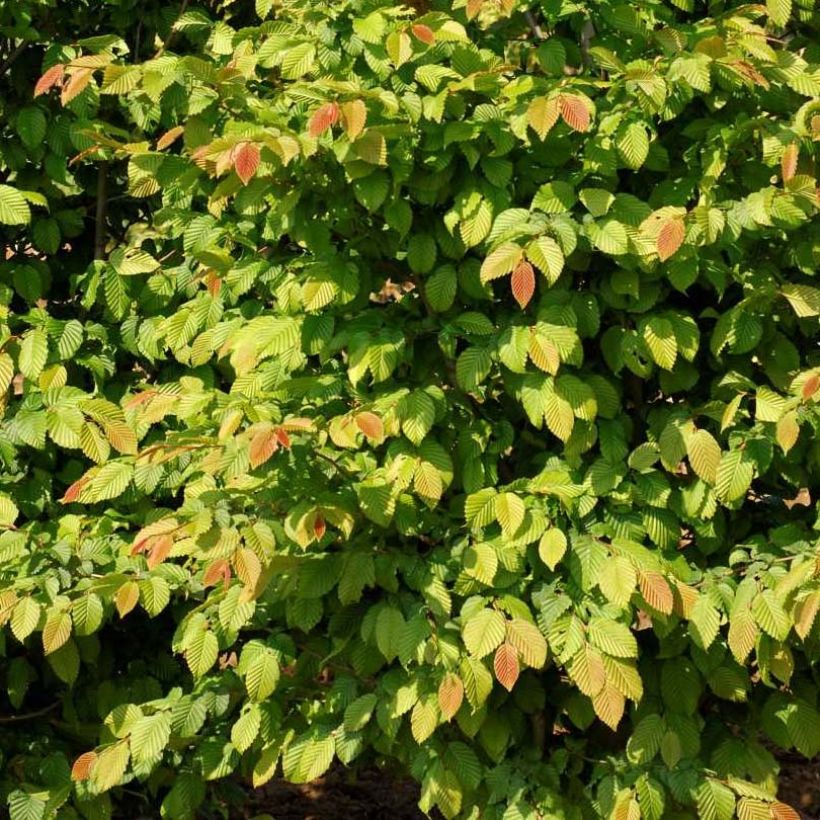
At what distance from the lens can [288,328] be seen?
2.99m

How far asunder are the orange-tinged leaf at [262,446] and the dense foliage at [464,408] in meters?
0.01

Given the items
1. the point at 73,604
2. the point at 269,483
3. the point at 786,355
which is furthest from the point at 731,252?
the point at 73,604

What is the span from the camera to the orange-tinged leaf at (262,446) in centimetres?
240

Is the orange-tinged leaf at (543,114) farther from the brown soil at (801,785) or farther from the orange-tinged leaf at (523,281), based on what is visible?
the brown soil at (801,785)

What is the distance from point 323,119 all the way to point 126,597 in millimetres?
1224

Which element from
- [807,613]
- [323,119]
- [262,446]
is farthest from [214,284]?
[807,613]

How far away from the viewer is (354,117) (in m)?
2.52

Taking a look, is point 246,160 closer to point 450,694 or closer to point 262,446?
point 262,446

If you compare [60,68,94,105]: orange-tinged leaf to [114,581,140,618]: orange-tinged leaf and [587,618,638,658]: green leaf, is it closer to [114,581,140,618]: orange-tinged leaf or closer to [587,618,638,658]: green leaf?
[114,581,140,618]: orange-tinged leaf

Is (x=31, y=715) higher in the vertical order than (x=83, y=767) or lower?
lower

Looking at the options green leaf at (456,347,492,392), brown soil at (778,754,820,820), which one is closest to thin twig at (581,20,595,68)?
green leaf at (456,347,492,392)

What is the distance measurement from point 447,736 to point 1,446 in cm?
135

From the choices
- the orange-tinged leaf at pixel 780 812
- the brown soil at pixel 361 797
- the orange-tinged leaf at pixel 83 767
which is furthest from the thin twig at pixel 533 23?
the brown soil at pixel 361 797

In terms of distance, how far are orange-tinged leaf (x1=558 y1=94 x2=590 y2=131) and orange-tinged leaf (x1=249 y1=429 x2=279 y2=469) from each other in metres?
0.86
